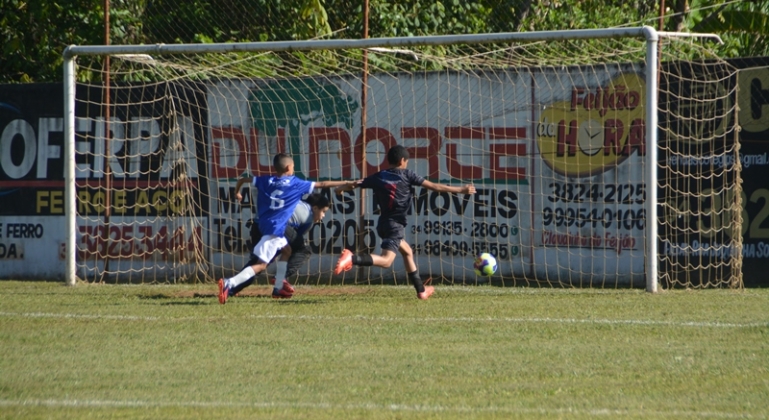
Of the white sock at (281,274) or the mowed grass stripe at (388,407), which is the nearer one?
the mowed grass stripe at (388,407)

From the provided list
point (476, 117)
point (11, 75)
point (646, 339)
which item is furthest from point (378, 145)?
point (11, 75)

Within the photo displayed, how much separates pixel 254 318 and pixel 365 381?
3.19 meters

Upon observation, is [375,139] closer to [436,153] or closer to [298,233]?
[436,153]

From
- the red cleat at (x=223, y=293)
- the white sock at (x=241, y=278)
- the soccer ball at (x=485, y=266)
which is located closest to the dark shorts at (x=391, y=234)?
the soccer ball at (x=485, y=266)

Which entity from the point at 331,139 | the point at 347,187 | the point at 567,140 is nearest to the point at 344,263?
the point at 347,187

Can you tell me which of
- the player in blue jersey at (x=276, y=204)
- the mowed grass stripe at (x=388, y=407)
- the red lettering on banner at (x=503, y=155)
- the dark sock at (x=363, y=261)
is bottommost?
the mowed grass stripe at (x=388, y=407)

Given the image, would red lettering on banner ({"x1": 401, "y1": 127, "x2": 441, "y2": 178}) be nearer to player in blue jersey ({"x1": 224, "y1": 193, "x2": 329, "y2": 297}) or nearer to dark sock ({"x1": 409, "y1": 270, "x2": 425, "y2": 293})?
player in blue jersey ({"x1": 224, "y1": 193, "x2": 329, "y2": 297})

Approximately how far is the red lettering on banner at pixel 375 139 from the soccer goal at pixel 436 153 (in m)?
0.03

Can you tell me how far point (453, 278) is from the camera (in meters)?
13.9

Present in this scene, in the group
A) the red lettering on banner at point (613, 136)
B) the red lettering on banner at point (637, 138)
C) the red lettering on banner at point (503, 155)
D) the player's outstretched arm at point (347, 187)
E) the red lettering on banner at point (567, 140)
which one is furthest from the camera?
the red lettering on banner at point (503, 155)

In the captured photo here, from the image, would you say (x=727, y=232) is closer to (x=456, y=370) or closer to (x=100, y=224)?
(x=456, y=370)

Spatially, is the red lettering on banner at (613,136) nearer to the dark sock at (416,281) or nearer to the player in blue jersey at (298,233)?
the dark sock at (416,281)

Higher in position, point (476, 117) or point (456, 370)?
point (476, 117)

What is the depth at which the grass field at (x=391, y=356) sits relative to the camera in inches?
245
